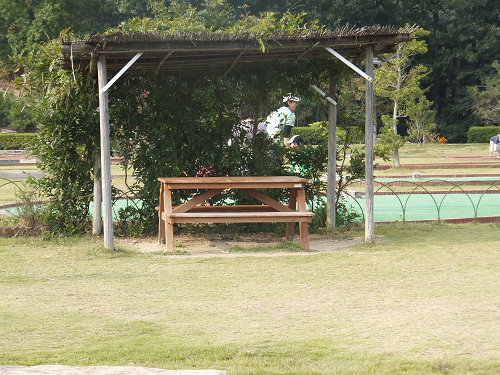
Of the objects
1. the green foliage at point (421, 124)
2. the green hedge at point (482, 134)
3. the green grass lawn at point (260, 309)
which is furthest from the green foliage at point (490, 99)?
the green grass lawn at point (260, 309)

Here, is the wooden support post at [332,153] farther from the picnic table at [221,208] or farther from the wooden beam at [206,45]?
the wooden beam at [206,45]

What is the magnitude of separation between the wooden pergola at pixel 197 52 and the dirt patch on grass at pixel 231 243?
0.54 meters

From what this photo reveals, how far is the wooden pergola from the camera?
7.43 meters

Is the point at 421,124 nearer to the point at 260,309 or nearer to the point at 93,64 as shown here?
the point at 93,64

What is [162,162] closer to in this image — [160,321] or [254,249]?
[254,249]

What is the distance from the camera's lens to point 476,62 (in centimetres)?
4328

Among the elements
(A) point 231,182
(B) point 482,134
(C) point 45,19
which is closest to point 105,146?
(A) point 231,182

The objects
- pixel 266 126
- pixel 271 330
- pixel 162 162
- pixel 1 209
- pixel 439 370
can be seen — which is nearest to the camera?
pixel 439 370

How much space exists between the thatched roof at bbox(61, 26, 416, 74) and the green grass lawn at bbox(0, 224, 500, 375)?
2.61 meters

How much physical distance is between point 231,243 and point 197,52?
2783 millimetres

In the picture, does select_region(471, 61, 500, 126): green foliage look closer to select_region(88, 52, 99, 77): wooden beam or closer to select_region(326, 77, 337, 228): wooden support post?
select_region(326, 77, 337, 228): wooden support post

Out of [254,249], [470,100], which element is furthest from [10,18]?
[254,249]

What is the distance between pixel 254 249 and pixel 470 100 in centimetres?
3919

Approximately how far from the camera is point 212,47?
7.60 metres
